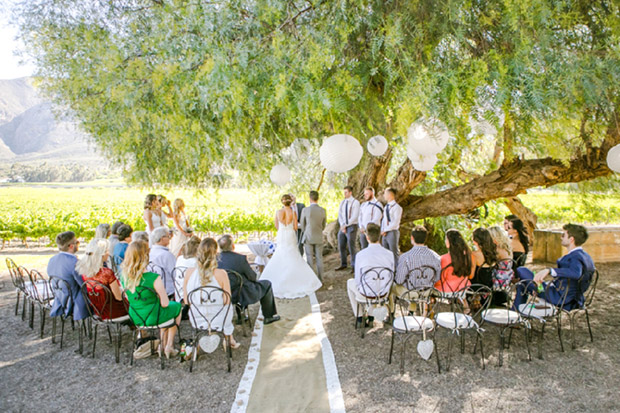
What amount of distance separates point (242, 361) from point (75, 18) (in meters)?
4.74

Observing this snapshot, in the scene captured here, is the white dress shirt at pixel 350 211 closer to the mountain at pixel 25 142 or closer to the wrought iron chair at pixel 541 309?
the wrought iron chair at pixel 541 309

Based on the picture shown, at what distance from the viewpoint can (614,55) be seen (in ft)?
11.5

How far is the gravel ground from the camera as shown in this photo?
3.66 m

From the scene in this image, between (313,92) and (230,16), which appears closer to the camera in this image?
(313,92)

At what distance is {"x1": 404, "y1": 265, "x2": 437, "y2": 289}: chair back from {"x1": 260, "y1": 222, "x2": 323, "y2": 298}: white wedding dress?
8.17 ft

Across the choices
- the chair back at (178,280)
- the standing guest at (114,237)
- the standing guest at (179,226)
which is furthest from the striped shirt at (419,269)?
the standing guest at (179,226)

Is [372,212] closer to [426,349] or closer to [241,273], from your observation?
[241,273]

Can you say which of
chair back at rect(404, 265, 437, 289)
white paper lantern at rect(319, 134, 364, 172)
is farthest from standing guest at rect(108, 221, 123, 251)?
chair back at rect(404, 265, 437, 289)

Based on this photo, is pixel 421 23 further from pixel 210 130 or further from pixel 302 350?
pixel 302 350

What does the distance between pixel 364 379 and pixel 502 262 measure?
87.8 inches

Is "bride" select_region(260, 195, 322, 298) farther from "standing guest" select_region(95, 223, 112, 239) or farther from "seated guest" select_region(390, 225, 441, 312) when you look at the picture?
"standing guest" select_region(95, 223, 112, 239)

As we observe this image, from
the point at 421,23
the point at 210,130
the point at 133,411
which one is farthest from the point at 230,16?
the point at 133,411

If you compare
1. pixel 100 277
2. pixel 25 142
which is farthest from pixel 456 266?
pixel 25 142

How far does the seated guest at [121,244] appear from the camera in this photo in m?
5.70
